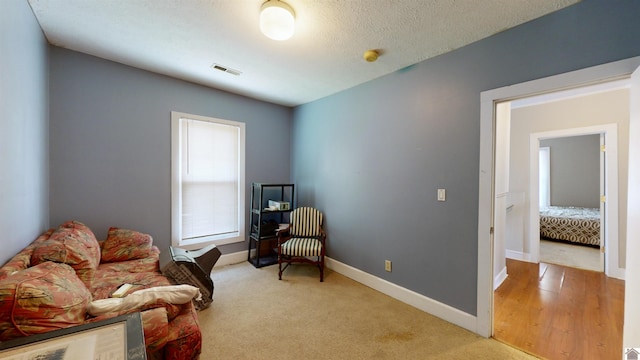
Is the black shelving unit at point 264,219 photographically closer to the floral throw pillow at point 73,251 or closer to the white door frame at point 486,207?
the floral throw pillow at point 73,251

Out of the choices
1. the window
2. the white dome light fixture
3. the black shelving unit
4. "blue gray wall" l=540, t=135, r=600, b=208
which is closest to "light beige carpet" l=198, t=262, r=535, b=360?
the black shelving unit

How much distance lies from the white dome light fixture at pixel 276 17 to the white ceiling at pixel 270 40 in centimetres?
7

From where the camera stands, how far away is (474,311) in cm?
215

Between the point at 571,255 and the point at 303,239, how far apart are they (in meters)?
4.71

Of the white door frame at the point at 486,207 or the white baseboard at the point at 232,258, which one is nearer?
the white door frame at the point at 486,207

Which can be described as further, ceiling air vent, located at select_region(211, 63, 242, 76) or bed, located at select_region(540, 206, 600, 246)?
bed, located at select_region(540, 206, 600, 246)

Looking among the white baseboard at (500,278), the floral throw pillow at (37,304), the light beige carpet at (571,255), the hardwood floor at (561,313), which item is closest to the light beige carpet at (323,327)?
the hardwood floor at (561,313)

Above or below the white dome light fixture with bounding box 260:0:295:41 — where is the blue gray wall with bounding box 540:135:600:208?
below

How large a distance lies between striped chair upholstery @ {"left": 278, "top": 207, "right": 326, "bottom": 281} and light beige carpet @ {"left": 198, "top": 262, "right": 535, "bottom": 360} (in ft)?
1.18

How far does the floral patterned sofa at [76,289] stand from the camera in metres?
1.08

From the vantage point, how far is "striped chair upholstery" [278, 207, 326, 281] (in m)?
3.18

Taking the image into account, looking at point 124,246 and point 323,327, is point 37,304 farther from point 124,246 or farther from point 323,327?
point 323,327

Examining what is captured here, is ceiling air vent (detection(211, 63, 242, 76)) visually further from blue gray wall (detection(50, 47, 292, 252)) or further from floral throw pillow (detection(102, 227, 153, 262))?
floral throw pillow (detection(102, 227, 153, 262))

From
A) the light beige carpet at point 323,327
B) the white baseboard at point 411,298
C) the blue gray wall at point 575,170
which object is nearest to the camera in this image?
the light beige carpet at point 323,327
